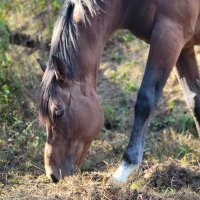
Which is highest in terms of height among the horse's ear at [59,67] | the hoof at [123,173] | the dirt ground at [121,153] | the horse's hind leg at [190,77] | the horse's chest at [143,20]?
the horse's chest at [143,20]

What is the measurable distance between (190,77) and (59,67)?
5.04 ft

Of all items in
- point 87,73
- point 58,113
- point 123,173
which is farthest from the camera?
point 87,73

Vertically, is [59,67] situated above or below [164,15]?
below

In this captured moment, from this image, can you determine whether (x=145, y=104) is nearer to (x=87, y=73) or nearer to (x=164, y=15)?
(x=87, y=73)

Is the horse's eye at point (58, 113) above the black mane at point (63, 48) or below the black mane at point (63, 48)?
below

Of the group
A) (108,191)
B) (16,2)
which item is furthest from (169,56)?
(16,2)

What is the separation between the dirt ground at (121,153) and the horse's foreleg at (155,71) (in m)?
0.36

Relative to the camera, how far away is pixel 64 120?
432 centimetres

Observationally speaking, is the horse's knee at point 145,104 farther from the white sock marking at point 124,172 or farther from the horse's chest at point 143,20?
the horse's chest at point 143,20

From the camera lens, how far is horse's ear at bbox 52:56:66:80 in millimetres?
4176

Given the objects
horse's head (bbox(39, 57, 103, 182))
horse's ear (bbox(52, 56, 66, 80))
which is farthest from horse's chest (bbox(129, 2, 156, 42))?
horse's ear (bbox(52, 56, 66, 80))

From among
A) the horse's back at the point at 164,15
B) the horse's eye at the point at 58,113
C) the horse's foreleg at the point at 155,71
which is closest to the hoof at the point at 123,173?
the horse's foreleg at the point at 155,71

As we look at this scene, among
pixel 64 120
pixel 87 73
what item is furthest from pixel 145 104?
pixel 64 120

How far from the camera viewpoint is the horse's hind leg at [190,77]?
16.8ft
